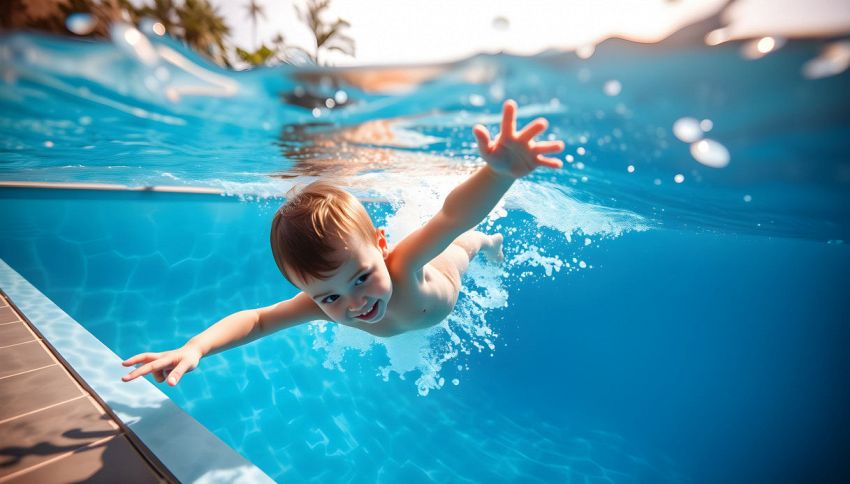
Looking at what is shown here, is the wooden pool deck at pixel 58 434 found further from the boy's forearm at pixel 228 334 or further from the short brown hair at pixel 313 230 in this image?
the short brown hair at pixel 313 230

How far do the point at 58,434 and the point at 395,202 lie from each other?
1145 centimetres

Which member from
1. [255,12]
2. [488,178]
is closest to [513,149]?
[488,178]

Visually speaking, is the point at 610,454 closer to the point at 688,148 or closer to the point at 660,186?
the point at 660,186

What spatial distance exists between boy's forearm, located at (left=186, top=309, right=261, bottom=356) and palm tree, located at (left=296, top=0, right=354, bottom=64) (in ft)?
7.38

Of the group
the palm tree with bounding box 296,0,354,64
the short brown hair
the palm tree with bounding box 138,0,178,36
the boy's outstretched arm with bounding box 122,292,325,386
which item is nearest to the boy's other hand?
the boy's outstretched arm with bounding box 122,292,325,386

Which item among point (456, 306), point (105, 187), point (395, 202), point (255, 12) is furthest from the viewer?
point (395, 202)

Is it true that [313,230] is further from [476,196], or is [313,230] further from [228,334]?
[228,334]

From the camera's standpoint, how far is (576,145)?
16.8 ft

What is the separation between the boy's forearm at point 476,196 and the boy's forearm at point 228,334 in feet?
6.40

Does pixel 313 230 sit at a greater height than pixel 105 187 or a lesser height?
greater

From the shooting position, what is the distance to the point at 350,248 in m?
2.36

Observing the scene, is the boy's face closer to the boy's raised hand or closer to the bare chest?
the bare chest

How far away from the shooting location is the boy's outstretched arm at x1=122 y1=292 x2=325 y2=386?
89.4 inches

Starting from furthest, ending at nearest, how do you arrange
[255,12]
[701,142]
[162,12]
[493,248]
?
[493,248] → [701,142] → [255,12] → [162,12]
